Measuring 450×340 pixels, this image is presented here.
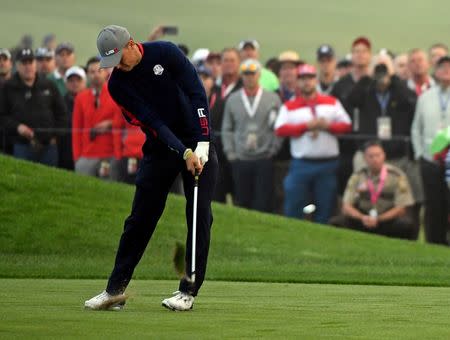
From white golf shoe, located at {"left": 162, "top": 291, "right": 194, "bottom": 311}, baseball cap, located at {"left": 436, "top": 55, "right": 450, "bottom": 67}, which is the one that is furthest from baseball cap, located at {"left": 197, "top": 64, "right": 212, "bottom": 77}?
white golf shoe, located at {"left": 162, "top": 291, "right": 194, "bottom": 311}

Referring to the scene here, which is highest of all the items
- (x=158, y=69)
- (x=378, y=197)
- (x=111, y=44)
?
(x=111, y=44)

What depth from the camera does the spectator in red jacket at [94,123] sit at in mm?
22844

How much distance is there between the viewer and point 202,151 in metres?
10.8

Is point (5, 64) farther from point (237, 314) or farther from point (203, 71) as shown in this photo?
point (237, 314)

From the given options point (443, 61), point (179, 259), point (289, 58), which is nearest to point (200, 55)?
point (289, 58)

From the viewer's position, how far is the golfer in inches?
419

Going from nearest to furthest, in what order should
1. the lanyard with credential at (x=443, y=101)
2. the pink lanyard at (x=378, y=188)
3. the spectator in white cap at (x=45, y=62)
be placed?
the pink lanyard at (x=378, y=188) < the lanyard with credential at (x=443, y=101) < the spectator in white cap at (x=45, y=62)

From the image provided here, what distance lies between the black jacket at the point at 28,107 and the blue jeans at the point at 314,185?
3888mm

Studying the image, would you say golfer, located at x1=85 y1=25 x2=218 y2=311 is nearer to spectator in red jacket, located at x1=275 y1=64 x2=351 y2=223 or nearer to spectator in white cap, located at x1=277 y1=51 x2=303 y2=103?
spectator in red jacket, located at x1=275 y1=64 x2=351 y2=223

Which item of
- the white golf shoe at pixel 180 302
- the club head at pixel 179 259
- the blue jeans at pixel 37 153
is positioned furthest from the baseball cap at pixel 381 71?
the white golf shoe at pixel 180 302

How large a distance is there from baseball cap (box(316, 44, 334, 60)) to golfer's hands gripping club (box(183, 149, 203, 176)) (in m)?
14.0

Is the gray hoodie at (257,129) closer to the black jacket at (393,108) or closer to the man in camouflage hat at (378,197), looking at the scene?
the black jacket at (393,108)

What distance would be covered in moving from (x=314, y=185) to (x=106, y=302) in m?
11.6

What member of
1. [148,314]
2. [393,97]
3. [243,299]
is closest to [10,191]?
[393,97]
